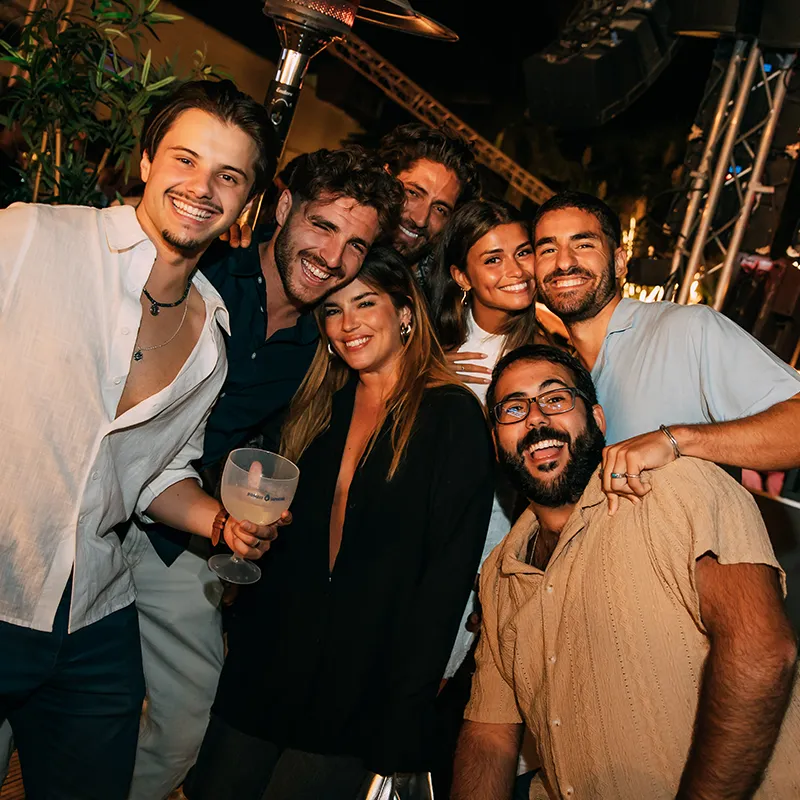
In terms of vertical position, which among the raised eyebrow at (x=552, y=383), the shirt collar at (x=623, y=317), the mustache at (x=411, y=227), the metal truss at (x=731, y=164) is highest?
the metal truss at (x=731, y=164)

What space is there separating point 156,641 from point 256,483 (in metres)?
1.10

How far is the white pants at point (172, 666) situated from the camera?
110 inches

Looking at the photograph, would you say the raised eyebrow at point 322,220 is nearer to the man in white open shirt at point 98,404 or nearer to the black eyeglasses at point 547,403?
the man in white open shirt at point 98,404

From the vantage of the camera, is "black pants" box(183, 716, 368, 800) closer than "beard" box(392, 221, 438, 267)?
Yes

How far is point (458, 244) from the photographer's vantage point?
3.34 metres

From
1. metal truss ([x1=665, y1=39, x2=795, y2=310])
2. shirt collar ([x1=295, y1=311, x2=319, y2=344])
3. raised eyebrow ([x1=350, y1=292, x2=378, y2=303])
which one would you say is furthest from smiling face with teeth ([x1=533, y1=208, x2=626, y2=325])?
metal truss ([x1=665, y1=39, x2=795, y2=310])

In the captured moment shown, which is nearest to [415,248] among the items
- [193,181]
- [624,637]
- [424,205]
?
[424,205]

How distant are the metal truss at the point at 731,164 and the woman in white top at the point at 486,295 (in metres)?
2.00

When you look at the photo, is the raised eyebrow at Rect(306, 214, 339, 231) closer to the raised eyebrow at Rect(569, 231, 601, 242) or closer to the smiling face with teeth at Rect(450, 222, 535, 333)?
the smiling face with teeth at Rect(450, 222, 535, 333)

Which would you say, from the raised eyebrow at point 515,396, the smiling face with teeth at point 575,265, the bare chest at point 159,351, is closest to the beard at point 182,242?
the bare chest at point 159,351

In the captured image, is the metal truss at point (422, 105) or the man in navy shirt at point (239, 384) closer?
the man in navy shirt at point (239, 384)

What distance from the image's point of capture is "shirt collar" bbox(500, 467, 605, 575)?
7.38 ft

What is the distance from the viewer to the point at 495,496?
320 cm

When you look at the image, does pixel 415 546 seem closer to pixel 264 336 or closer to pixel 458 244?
pixel 264 336
